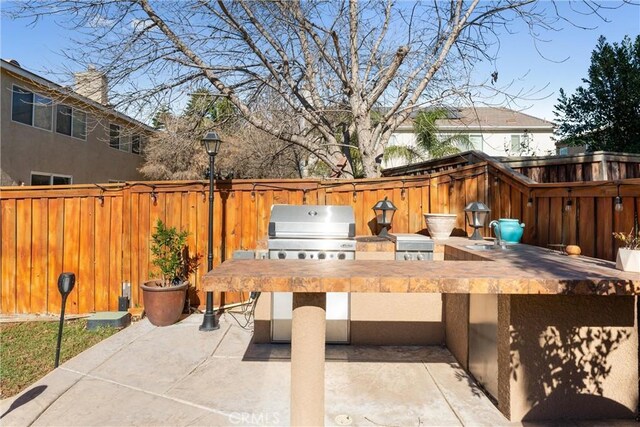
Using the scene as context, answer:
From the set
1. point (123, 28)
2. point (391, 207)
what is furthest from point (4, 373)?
point (123, 28)

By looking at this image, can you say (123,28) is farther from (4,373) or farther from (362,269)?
(362,269)

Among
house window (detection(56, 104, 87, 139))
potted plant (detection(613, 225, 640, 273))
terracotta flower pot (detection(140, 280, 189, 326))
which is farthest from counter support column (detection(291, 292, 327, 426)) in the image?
house window (detection(56, 104, 87, 139))

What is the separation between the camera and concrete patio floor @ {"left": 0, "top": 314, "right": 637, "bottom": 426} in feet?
9.05

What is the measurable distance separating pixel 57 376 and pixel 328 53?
6860mm

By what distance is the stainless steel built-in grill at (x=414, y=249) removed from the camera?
4070mm

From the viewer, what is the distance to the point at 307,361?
201 centimetres

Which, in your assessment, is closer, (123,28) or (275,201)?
(275,201)

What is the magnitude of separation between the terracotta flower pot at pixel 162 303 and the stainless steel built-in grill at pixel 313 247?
155 centimetres

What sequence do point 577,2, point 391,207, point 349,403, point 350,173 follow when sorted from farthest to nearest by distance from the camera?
point 350,173, point 577,2, point 391,207, point 349,403

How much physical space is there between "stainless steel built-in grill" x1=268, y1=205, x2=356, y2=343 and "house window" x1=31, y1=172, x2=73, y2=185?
7808mm

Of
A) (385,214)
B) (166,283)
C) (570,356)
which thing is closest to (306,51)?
(385,214)

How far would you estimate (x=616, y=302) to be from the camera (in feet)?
8.32

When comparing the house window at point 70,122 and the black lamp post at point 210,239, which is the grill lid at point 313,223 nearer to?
the black lamp post at point 210,239

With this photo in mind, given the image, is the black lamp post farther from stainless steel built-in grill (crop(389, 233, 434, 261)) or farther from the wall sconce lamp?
the wall sconce lamp
